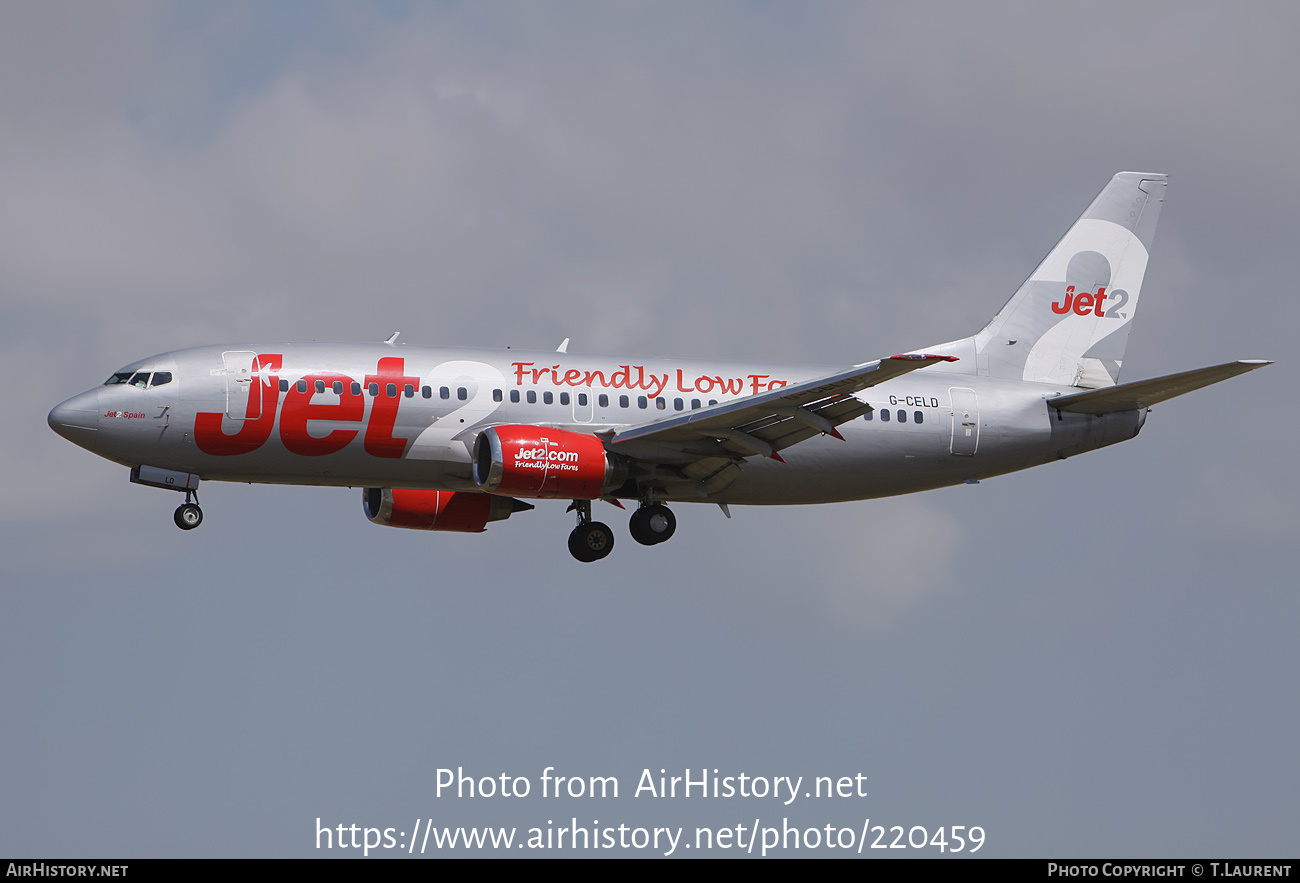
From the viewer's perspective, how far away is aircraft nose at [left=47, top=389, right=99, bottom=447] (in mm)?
40594

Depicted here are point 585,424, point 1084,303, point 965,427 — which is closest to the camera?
point 585,424

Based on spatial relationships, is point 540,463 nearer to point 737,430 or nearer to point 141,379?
point 737,430

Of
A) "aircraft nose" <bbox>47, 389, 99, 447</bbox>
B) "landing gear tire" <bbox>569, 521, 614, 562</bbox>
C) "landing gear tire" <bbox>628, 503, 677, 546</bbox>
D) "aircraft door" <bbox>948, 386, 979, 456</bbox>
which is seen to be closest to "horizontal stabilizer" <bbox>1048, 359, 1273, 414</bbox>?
"aircraft door" <bbox>948, 386, 979, 456</bbox>

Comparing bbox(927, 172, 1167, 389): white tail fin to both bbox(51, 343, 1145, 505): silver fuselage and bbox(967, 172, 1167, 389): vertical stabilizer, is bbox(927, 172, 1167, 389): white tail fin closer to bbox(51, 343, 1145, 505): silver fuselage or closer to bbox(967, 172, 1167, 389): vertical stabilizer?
bbox(967, 172, 1167, 389): vertical stabilizer

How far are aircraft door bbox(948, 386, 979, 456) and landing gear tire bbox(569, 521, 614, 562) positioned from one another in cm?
992

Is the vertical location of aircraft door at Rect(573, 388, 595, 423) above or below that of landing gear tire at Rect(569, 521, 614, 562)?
above

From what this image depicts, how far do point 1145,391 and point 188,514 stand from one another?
25.1 m

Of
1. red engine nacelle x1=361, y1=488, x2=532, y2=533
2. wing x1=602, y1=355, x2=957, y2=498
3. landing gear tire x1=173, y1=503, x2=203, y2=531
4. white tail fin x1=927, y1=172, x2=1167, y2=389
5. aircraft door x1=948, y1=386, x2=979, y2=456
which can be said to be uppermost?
white tail fin x1=927, y1=172, x2=1167, y2=389

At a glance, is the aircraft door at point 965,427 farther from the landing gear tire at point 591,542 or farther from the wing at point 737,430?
the landing gear tire at point 591,542

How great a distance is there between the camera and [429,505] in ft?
157

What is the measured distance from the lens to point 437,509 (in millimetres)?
47875

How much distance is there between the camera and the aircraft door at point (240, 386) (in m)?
40.6

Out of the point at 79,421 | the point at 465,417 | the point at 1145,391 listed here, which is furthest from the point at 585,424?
the point at 1145,391

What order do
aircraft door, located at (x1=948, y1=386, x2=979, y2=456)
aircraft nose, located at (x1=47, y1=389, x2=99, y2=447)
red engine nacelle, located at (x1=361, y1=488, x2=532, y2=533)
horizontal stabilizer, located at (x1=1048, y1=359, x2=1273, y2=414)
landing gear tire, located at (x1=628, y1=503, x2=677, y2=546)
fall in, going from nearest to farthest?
horizontal stabilizer, located at (x1=1048, y1=359, x2=1273, y2=414)
aircraft nose, located at (x1=47, y1=389, x2=99, y2=447)
landing gear tire, located at (x1=628, y1=503, x2=677, y2=546)
aircraft door, located at (x1=948, y1=386, x2=979, y2=456)
red engine nacelle, located at (x1=361, y1=488, x2=532, y2=533)
